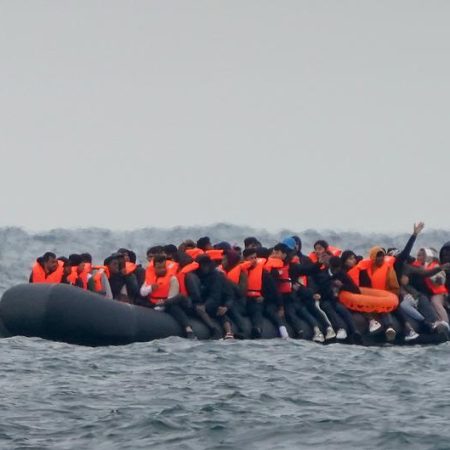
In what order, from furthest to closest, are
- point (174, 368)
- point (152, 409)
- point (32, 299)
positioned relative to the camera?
point (32, 299) → point (174, 368) → point (152, 409)

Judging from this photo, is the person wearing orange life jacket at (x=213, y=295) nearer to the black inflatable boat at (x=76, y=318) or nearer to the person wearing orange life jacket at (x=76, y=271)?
the black inflatable boat at (x=76, y=318)

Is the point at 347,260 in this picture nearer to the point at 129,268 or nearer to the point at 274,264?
the point at 274,264

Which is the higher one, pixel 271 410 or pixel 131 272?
pixel 131 272

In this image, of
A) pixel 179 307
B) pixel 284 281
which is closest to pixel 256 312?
pixel 284 281

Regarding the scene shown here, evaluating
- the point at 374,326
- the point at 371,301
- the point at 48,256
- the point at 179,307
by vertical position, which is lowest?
the point at 374,326

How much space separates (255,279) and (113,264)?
2363 millimetres

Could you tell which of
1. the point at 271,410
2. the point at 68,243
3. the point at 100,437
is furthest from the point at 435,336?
the point at 68,243

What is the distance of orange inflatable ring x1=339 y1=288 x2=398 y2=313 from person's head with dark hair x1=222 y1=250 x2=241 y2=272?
6.04 ft

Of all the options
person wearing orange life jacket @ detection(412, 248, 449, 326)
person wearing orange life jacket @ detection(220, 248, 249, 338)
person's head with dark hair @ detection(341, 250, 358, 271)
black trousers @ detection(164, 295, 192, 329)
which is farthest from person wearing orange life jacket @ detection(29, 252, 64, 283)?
person wearing orange life jacket @ detection(412, 248, 449, 326)

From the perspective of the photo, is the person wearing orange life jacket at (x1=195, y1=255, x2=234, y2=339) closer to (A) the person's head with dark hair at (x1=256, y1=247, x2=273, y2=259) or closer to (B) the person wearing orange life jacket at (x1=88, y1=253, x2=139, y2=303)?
(A) the person's head with dark hair at (x1=256, y1=247, x2=273, y2=259)

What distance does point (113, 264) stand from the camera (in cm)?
2539

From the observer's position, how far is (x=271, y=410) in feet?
60.1

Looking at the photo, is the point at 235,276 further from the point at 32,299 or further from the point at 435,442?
the point at 435,442

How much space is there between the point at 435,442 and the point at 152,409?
3.51 meters
